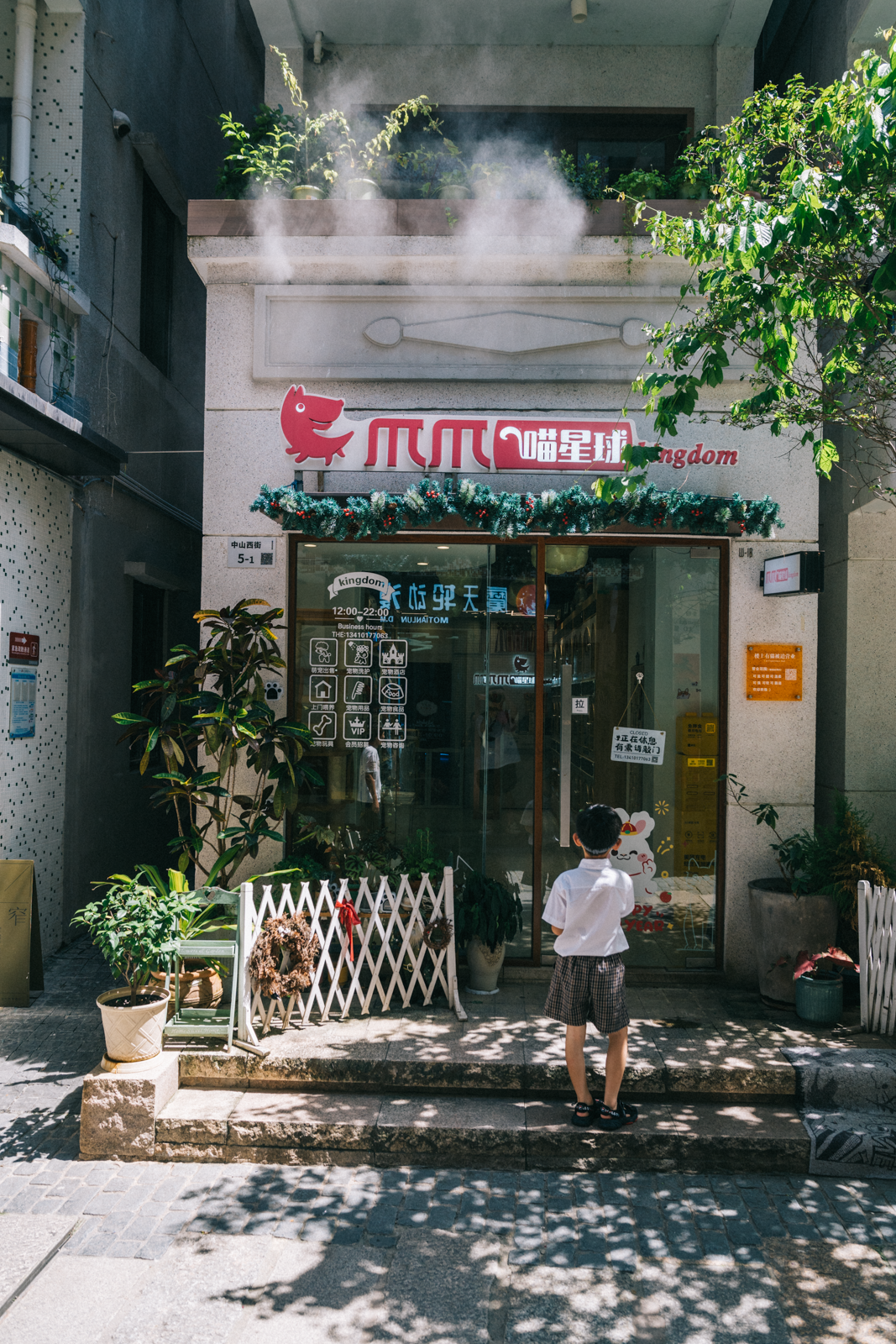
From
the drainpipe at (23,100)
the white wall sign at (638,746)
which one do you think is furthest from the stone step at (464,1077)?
the drainpipe at (23,100)

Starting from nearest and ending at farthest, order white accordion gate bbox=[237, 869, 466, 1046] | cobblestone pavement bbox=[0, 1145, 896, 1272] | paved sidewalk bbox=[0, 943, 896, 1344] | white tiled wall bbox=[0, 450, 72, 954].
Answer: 1. paved sidewalk bbox=[0, 943, 896, 1344]
2. cobblestone pavement bbox=[0, 1145, 896, 1272]
3. white accordion gate bbox=[237, 869, 466, 1046]
4. white tiled wall bbox=[0, 450, 72, 954]

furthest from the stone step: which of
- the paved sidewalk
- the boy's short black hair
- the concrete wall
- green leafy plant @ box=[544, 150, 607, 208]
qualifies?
the concrete wall

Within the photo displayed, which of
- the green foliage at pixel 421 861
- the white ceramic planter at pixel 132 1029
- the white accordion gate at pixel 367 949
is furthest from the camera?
the green foliage at pixel 421 861

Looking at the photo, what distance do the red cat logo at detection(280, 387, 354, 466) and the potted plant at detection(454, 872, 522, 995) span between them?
342 cm

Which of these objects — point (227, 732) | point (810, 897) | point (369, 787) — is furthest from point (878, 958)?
point (227, 732)

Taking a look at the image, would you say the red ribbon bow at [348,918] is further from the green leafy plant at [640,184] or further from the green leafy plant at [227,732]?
the green leafy plant at [640,184]

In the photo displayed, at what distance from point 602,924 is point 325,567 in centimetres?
372

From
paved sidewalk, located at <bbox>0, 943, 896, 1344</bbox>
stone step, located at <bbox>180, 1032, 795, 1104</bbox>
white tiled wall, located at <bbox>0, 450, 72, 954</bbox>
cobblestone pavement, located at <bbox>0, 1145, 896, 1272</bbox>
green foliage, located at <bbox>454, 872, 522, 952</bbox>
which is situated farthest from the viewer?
white tiled wall, located at <bbox>0, 450, 72, 954</bbox>

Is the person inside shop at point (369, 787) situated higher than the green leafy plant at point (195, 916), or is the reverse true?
the person inside shop at point (369, 787)

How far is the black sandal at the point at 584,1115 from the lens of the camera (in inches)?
194

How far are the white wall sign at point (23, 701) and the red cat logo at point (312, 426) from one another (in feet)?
10.4

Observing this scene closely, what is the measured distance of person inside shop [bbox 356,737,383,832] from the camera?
7262 mm

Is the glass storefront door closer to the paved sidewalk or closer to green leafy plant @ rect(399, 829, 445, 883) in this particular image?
green leafy plant @ rect(399, 829, 445, 883)

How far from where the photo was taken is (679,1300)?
3.73 m
